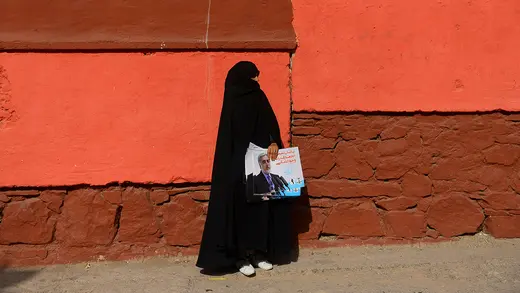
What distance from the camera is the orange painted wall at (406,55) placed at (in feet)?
15.3

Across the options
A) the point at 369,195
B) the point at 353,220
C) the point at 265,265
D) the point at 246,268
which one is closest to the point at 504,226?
the point at 369,195

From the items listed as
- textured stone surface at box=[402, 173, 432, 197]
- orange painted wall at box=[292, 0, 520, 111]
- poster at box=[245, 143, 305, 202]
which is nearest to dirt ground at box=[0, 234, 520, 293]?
textured stone surface at box=[402, 173, 432, 197]

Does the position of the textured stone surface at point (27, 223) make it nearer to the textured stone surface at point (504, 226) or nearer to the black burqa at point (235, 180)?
the black burqa at point (235, 180)

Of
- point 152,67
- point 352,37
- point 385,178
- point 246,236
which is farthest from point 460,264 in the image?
point 152,67

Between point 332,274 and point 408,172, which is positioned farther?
point 408,172

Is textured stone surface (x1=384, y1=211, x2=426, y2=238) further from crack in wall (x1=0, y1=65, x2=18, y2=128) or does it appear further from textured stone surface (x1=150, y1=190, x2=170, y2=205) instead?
crack in wall (x1=0, y1=65, x2=18, y2=128)

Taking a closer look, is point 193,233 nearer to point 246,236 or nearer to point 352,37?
point 246,236

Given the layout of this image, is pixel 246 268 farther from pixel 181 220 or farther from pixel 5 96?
pixel 5 96

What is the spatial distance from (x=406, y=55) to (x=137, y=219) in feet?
8.50

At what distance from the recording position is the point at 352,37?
4660 millimetres

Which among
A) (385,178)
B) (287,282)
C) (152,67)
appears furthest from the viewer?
(385,178)

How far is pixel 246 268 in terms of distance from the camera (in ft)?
14.2

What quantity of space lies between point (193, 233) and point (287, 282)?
0.93 metres

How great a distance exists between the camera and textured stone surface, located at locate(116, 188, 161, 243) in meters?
4.58
